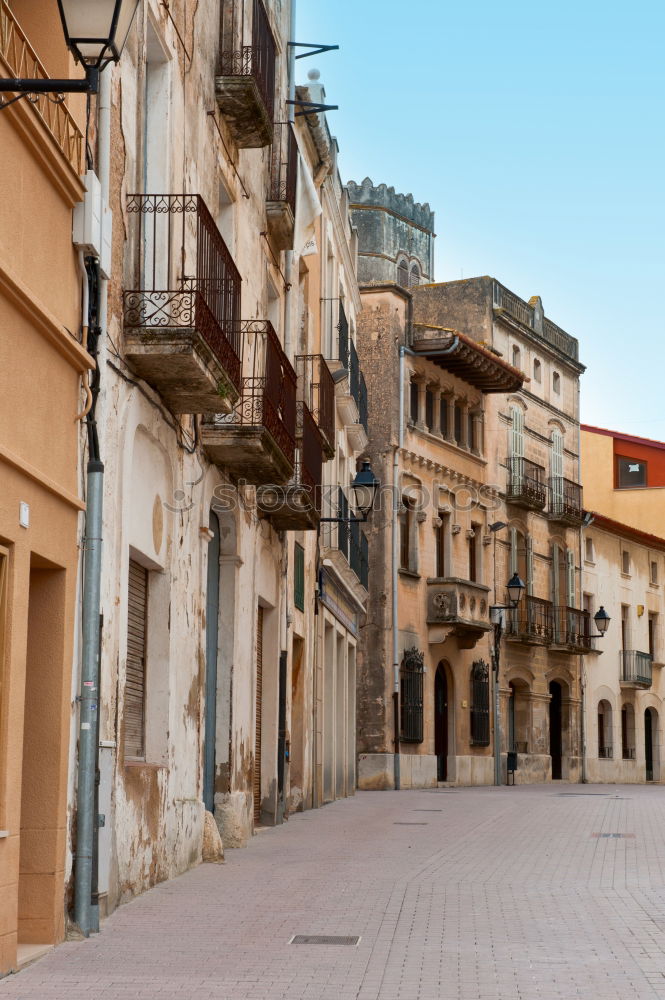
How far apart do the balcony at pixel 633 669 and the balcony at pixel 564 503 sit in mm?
A: 6126

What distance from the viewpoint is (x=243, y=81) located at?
555 inches

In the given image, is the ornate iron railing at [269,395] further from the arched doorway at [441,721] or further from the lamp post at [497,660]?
the lamp post at [497,660]

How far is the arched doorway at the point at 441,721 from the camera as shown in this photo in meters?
37.9

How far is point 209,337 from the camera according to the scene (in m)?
11.4

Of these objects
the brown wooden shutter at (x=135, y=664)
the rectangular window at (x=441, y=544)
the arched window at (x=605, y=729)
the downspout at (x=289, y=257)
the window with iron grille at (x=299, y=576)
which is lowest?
the arched window at (x=605, y=729)

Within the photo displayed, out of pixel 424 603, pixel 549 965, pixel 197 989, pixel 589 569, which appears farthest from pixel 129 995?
pixel 589 569

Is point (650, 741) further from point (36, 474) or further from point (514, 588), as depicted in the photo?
point (36, 474)

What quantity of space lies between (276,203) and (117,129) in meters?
7.08

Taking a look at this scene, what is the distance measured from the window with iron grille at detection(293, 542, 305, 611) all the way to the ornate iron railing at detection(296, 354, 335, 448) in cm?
171

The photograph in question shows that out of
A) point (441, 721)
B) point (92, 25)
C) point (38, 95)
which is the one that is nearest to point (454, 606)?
point (441, 721)

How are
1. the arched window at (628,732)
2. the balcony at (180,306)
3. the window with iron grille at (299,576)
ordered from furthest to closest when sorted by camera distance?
the arched window at (628,732) → the window with iron grille at (299,576) → the balcony at (180,306)

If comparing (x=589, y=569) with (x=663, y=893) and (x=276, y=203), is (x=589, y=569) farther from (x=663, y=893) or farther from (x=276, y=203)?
(x=663, y=893)

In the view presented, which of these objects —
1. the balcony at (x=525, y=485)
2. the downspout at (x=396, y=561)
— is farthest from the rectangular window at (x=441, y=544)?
the balcony at (x=525, y=485)

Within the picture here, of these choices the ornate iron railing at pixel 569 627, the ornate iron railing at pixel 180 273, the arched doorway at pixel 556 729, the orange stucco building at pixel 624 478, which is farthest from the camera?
the orange stucco building at pixel 624 478
